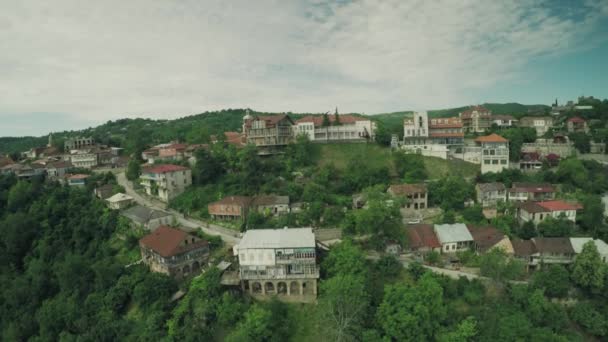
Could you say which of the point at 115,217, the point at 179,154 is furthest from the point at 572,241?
the point at 179,154

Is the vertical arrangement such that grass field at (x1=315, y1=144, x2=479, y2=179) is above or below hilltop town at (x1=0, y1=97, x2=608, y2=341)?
above

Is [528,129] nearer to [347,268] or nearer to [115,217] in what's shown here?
[347,268]

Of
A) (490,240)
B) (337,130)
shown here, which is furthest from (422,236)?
(337,130)

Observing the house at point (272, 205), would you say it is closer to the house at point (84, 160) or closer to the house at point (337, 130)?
the house at point (337, 130)

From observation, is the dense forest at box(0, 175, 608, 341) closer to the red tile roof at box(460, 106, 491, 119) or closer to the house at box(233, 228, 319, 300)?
the house at box(233, 228, 319, 300)

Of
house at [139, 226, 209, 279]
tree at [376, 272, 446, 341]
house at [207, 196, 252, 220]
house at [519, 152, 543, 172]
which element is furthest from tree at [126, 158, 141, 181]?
house at [519, 152, 543, 172]

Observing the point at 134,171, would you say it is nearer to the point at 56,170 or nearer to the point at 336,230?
the point at 56,170

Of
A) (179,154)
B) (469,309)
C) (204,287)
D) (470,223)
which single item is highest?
(179,154)
